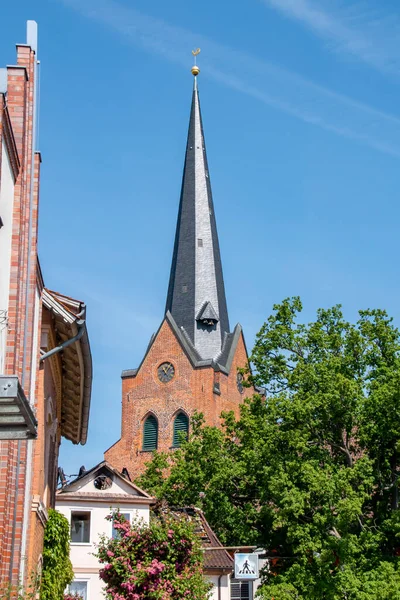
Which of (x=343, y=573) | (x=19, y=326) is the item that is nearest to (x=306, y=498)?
(x=343, y=573)

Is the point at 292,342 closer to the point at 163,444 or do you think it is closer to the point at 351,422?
the point at 351,422

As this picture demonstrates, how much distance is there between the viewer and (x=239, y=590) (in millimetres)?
41250

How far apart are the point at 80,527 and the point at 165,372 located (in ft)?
104

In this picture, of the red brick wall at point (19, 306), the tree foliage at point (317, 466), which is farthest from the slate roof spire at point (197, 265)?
the red brick wall at point (19, 306)

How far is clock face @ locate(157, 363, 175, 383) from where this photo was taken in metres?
61.7

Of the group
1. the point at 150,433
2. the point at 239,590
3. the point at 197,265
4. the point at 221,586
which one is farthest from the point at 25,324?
the point at 197,265

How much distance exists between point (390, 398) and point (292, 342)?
17.5 feet

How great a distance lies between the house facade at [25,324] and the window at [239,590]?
26936mm

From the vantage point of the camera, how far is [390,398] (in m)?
31.0

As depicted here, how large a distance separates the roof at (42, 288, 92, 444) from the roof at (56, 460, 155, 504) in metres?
9.16

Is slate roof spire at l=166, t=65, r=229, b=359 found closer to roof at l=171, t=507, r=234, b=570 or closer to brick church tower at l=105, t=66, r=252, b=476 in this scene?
brick church tower at l=105, t=66, r=252, b=476

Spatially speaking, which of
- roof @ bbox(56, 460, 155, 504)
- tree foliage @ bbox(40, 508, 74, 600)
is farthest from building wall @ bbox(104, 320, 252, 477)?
tree foliage @ bbox(40, 508, 74, 600)

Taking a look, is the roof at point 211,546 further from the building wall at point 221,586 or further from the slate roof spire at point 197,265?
the slate roof spire at point 197,265

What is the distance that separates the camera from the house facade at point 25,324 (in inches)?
435
